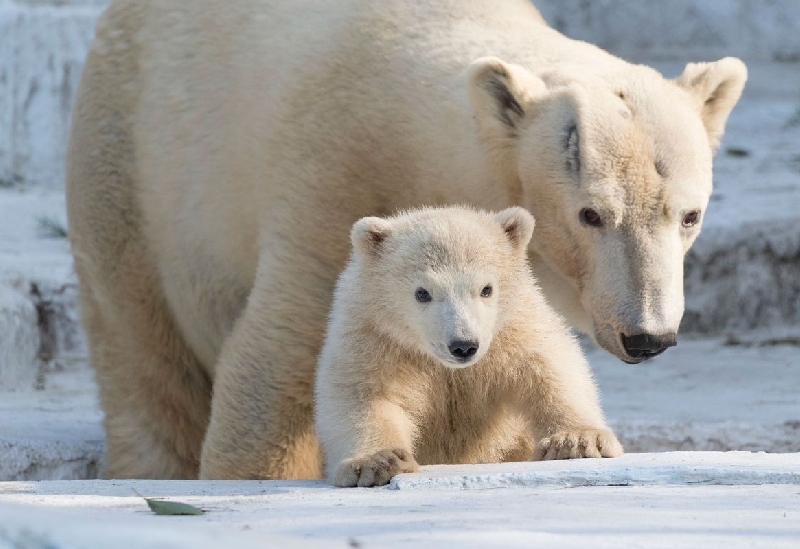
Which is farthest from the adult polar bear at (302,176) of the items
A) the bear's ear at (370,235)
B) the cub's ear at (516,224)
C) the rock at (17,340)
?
the rock at (17,340)

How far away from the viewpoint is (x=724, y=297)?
7168mm

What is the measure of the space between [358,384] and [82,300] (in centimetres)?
212

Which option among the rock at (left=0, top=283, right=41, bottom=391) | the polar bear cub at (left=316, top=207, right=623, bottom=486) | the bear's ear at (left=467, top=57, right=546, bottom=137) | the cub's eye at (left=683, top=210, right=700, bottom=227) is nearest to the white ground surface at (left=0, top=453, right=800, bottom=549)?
the polar bear cub at (left=316, top=207, right=623, bottom=486)

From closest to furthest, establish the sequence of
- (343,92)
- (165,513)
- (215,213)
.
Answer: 1. (165,513)
2. (343,92)
3. (215,213)

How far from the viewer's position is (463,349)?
3.19m

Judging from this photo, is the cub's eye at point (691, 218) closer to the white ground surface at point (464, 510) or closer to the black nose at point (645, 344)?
the black nose at point (645, 344)

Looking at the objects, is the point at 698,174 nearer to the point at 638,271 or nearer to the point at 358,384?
the point at 638,271

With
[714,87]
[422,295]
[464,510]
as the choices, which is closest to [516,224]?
[422,295]

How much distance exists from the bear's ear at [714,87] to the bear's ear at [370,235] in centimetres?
95

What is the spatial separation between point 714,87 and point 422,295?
105cm

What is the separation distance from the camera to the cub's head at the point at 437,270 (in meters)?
3.38

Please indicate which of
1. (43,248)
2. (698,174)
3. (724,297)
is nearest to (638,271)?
(698,174)

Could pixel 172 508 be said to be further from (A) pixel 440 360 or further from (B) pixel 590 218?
(B) pixel 590 218

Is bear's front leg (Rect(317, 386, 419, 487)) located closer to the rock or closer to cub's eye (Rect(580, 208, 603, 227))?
cub's eye (Rect(580, 208, 603, 227))
